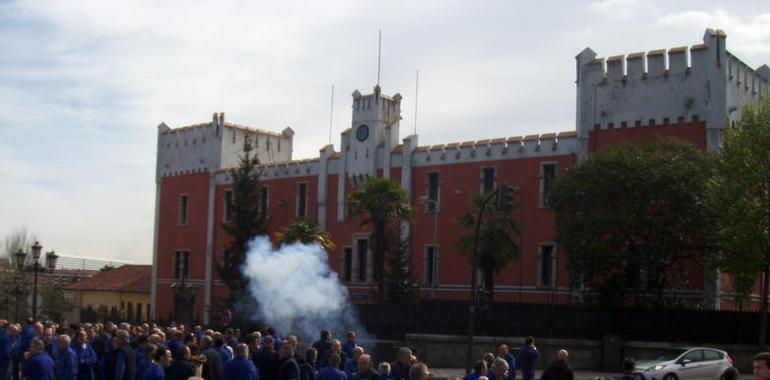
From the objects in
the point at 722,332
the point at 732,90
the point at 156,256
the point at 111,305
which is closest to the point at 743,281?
the point at 722,332

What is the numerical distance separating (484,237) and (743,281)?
380 inches

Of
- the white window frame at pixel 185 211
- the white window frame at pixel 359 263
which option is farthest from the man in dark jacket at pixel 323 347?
the white window frame at pixel 185 211

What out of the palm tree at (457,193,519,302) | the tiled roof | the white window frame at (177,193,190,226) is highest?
the white window frame at (177,193,190,226)

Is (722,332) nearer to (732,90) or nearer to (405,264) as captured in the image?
(732,90)

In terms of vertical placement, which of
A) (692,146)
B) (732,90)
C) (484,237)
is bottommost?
(484,237)

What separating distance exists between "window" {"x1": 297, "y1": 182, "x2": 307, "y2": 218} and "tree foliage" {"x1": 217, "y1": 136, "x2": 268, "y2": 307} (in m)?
1.76

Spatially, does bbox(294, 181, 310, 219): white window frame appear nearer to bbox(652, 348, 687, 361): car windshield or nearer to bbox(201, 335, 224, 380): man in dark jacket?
bbox(652, 348, 687, 361): car windshield

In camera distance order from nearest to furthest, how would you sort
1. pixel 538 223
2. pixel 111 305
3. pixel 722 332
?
1. pixel 722 332
2. pixel 538 223
3. pixel 111 305

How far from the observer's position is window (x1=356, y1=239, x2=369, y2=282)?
45781mm

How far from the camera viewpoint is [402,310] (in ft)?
113

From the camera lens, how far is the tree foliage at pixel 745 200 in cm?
2941

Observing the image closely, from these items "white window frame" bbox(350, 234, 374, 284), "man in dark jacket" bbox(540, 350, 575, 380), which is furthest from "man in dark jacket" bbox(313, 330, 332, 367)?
"white window frame" bbox(350, 234, 374, 284)

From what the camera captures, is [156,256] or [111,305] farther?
[111,305]

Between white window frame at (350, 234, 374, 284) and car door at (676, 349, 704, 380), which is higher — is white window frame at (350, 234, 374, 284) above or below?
above
